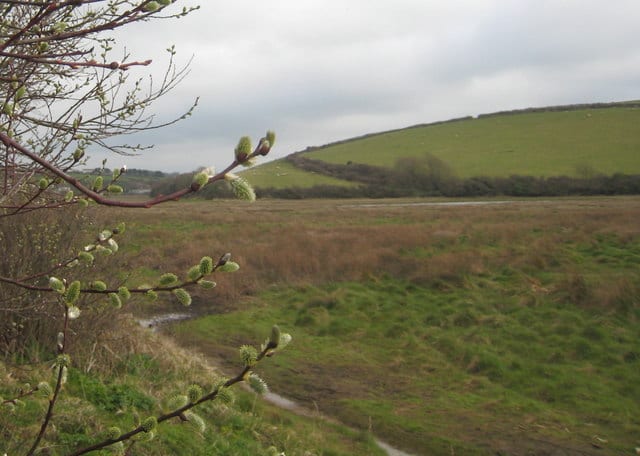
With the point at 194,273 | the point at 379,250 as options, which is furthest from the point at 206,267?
the point at 379,250

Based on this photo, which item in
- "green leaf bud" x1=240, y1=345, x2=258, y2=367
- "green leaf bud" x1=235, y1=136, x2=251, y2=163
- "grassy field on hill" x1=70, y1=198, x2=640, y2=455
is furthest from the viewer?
"grassy field on hill" x1=70, y1=198, x2=640, y2=455

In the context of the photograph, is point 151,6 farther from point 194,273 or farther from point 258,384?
point 258,384

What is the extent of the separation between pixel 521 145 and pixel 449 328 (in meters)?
59.3

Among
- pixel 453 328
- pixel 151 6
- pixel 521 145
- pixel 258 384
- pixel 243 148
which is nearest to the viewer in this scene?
pixel 243 148

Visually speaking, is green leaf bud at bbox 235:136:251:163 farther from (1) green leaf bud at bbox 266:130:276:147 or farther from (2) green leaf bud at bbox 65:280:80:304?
(2) green leaf bud at bbox 65:280:80:304

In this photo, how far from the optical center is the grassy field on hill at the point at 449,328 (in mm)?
8375

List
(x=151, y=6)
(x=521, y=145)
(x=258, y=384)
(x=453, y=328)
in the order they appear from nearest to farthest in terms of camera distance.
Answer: (x=258, y=384), (x=151, y=6), (x=453, y=328), (x=521, y=145)

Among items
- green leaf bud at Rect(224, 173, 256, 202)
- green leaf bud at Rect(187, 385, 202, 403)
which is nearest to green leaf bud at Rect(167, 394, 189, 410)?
green leaf bud at Rect(187, 385, 202, 403)

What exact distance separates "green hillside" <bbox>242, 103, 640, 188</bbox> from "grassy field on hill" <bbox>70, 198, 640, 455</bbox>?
32847mm

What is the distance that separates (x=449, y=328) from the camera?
12.3 meters

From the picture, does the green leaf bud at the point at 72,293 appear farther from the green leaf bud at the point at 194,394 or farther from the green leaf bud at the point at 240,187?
the green leaf bud at the point at 240,187

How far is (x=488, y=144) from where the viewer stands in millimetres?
68750

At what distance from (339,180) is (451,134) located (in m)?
26.1

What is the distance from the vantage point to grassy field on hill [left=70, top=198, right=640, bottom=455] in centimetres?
838
